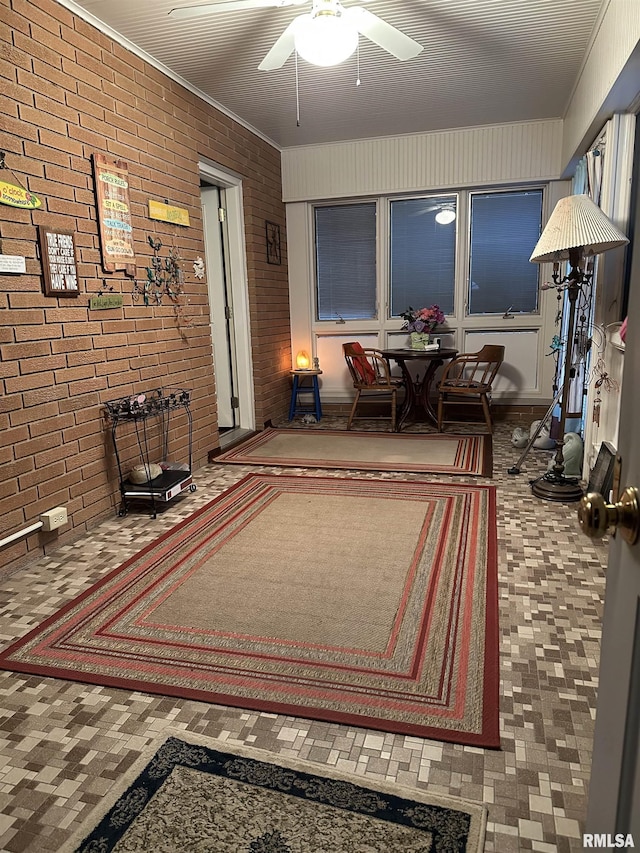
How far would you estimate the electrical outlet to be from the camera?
2.65 meters

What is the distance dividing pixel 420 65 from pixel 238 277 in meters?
2.10

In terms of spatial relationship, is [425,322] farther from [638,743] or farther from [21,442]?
[638,743]

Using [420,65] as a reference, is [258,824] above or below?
below

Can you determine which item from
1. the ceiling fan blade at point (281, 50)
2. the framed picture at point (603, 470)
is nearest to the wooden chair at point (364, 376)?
the framed picture at point (603, 470)

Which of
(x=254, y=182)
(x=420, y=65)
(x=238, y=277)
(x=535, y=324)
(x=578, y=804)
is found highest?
(x=420, y=65)

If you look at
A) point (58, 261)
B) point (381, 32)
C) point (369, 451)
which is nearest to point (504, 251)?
point (369, 451)

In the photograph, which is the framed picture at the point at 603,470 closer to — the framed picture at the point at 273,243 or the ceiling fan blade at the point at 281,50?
the ceiling fan blade at the point at 281,50

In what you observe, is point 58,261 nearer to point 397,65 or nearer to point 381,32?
point 381,32

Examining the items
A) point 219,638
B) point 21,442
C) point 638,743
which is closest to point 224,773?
point 219,638

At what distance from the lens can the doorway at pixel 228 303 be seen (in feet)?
15.5

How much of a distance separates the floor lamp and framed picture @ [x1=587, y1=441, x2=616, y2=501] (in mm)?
230

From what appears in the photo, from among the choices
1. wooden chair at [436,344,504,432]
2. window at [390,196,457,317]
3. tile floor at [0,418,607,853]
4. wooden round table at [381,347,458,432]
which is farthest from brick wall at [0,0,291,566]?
window at [390,196,457,317]

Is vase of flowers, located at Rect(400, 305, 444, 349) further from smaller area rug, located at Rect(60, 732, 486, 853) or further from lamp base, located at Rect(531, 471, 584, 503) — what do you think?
smaller area rug, located at Rect(60, 732, 486, 853)

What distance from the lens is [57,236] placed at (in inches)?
106
